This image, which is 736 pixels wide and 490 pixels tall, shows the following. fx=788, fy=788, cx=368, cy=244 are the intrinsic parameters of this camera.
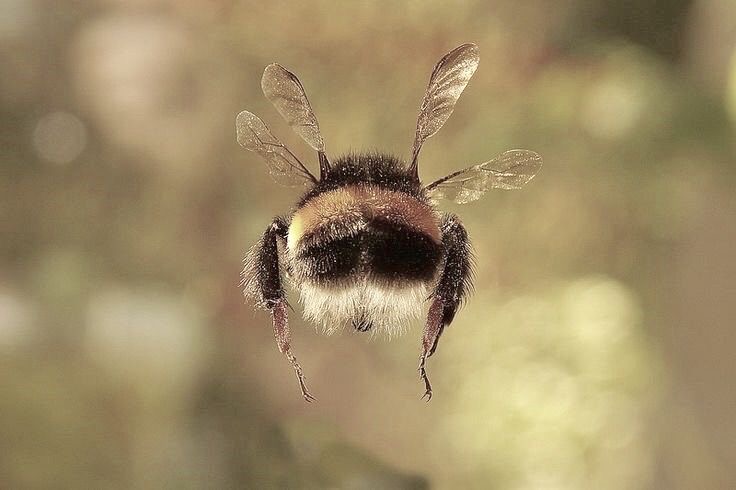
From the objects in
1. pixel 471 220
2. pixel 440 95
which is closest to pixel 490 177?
pixel 440 95

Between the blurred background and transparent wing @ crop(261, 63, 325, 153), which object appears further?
the blurred background

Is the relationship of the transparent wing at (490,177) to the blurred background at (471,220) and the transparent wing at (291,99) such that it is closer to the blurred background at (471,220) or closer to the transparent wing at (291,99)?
the transparent wing at (291,99)

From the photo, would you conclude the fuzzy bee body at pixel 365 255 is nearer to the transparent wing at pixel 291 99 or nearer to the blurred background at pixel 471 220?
the transparent wing at pixel 291 99

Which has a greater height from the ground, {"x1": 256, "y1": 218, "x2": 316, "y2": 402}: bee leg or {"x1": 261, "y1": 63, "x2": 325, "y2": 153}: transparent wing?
{"x1": 261, "y1": 63, "x2": 325, "y2": 153}: transparent wing

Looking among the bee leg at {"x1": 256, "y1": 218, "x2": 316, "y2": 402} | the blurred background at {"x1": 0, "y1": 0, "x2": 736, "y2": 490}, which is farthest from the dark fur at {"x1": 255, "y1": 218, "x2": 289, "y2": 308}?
the blurred background at {"x1": 0, "y1": 0, "x2": 736, "y2": 490}

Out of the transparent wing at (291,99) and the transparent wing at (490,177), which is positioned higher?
the transparent wing at (291,99)

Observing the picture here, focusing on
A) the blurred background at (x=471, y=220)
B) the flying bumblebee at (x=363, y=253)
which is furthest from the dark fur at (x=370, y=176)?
the blurred background at (x=471, y=220)

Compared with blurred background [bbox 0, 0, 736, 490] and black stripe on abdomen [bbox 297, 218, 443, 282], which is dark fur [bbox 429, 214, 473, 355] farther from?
blurred background [bbox 0, 0, 736, 490]

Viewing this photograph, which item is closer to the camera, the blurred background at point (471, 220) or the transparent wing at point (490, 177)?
the transparent wing at point (490, 177)
